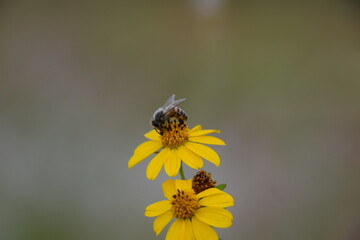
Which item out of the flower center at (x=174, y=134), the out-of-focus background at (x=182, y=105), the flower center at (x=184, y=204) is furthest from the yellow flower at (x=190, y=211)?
the out-of-focus background at (x=182, y=105)

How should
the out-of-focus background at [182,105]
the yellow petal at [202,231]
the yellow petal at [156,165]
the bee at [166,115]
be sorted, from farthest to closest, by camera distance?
the out-of-focus background at [182,105] < the bee at [166,115] < the yellow petal at [156,165] < the yellow petal at [202,231]

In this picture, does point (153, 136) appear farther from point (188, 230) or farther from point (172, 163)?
point (188, 230)

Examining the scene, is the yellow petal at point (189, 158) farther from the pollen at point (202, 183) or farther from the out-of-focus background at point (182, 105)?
the out-of-focus background at point (182, 105)

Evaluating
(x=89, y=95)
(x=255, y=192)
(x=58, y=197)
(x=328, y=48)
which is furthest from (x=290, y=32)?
(x=58, y=197)

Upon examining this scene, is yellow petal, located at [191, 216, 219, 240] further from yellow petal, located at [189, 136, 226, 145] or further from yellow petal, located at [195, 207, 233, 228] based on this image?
yellow petal, located at [189, 136, 226, 145]

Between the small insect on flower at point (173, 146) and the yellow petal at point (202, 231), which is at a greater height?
the small insect on flower at point (173, 146)
